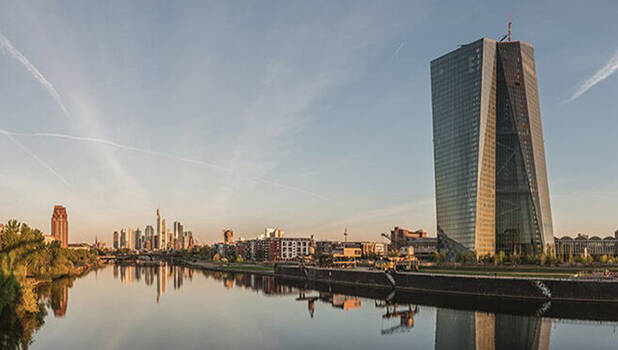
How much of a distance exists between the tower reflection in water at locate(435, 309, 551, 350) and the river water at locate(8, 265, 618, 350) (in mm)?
123

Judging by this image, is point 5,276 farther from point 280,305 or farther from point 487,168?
point 487,168

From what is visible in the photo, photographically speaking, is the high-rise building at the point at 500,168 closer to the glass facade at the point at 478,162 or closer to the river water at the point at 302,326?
the glass facade at the point at 478,162

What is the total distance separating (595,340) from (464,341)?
1596 cm

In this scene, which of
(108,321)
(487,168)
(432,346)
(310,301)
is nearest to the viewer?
(432,346)

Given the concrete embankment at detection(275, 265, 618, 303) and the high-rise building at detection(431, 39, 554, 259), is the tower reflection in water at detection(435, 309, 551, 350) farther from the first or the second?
the high-rise building at detection(431, 39, 554, 259)

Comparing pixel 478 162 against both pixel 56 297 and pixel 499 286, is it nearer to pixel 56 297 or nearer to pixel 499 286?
pixel 499 286

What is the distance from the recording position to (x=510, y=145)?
19375 centimetres

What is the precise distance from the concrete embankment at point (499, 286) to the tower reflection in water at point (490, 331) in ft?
60.0

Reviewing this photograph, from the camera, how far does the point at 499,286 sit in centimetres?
9194

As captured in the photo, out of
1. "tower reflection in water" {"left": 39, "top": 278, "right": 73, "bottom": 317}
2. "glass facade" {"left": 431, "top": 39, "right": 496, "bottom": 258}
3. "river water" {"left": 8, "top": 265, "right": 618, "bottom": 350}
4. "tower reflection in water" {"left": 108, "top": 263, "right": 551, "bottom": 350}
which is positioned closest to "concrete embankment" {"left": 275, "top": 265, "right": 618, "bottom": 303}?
"river water" {"left": 8, "top": 265, "right": 618, "bottom": 350}

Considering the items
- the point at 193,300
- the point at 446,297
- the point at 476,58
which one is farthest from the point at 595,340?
the point at 476,58

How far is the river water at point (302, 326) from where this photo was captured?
57188mm

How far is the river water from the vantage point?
57.2 metres

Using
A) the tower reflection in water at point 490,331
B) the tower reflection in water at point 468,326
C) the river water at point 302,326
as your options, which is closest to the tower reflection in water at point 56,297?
the tower reflection in water at point 468,326
